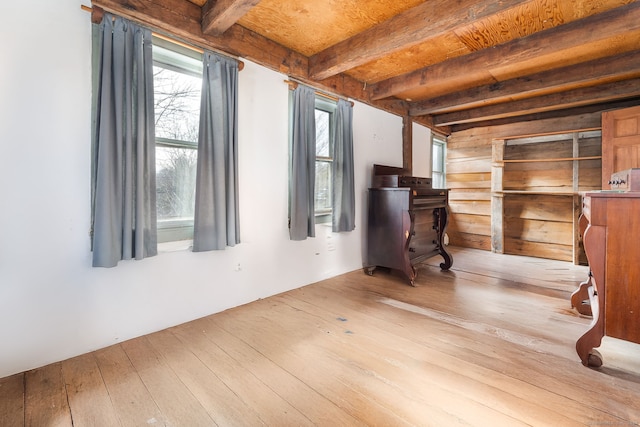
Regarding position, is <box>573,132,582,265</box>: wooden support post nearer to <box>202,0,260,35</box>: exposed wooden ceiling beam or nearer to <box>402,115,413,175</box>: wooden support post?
<box>402,115,413,175</box>: wooden support post

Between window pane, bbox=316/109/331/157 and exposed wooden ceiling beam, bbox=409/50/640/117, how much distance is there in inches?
64.6

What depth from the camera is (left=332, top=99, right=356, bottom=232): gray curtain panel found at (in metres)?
3.16

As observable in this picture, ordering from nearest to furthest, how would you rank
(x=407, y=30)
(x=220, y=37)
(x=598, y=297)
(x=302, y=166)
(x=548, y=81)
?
(x=598, y=297)
(x=407, y=30)
(x=220, y=37)
(x=302, y=166)
(x=548, y=81)

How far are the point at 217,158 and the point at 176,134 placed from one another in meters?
0.34

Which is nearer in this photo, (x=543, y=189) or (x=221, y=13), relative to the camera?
(x=221, y=13)

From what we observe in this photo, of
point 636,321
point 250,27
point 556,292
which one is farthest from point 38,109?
point 556,292

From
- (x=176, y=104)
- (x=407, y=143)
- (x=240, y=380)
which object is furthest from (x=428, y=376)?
(x=407, y=143)

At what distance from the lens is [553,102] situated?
3.76 metres

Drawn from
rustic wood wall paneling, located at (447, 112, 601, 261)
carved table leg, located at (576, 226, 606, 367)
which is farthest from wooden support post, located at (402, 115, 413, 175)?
carved table leg, located at (576, 226, 606, 367)

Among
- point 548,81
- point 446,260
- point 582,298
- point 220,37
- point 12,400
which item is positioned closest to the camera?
point 12,400

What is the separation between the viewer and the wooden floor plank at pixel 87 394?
4.02 feet

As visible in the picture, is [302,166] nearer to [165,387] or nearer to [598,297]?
[165,387]

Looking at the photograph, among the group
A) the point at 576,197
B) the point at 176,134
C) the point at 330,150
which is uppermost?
the point at 330,150

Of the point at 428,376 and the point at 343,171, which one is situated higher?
the point at 343,171
